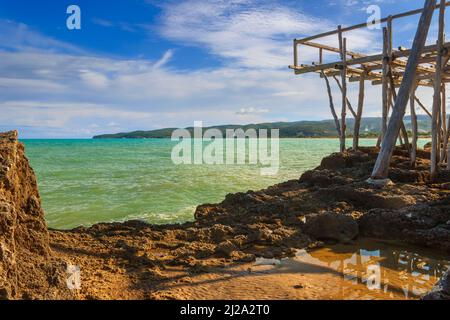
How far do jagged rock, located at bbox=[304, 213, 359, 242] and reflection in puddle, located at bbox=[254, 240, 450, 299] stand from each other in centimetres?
20

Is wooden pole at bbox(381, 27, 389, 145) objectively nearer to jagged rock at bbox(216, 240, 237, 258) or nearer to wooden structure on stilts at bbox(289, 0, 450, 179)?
wooden structure on stilts at bbox(289, 0, 450, 179)

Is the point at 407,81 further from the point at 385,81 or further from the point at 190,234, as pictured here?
the point at 190,234

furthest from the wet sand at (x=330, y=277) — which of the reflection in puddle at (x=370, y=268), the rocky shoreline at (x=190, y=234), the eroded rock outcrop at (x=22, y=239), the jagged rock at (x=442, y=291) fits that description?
the eroded rock outcrop at (x=22, y=239)

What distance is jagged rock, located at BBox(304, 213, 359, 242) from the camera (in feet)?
19.5

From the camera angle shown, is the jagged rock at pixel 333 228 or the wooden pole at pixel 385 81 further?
the wooden pole at pixel 385 81

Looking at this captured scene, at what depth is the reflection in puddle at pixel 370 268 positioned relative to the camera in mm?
4148

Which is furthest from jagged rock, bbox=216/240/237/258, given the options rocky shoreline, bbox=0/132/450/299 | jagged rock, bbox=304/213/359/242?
jagged rock, bbox=304/213/359/242

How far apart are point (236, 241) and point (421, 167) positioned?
7785mm

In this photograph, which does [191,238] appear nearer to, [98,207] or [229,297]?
[229,297]

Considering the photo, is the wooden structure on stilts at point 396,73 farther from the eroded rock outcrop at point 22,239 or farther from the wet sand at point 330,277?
the eroded rock outcrop at point 22,239

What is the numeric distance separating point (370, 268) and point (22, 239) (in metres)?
3.93

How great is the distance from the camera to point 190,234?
639cm

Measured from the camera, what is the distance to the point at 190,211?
998 centimetres

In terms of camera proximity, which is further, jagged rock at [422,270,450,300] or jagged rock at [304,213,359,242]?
jagged rock at [304,213,359,242]
